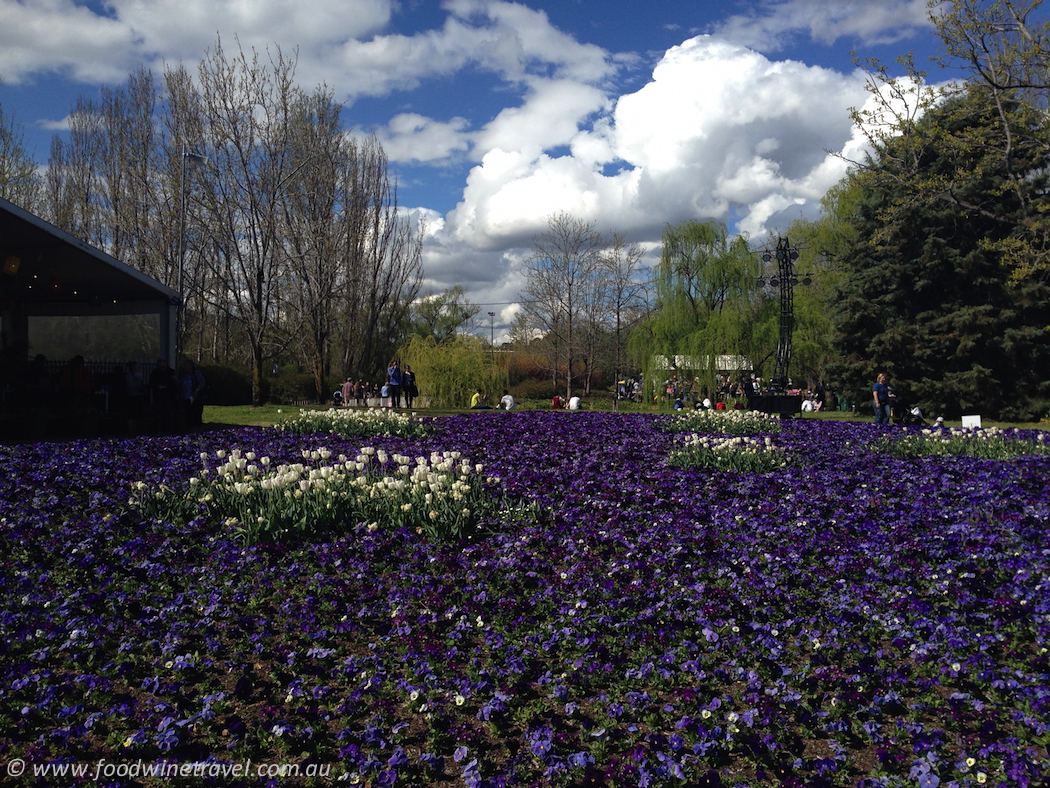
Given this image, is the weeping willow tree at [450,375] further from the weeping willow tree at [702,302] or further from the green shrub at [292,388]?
the weeping willow tree at [702,302]

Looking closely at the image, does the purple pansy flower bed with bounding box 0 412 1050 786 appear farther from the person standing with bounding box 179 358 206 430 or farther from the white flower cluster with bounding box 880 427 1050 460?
the person standing with bounding box 179 358 206 430

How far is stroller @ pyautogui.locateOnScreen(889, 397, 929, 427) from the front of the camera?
62.2 feet

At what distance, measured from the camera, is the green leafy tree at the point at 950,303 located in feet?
77.2

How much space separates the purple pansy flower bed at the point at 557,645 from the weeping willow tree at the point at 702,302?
90.5 feet

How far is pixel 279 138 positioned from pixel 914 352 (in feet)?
81.1

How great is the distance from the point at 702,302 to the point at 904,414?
18.7 metres

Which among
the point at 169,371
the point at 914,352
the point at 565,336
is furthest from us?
the point at 565,336

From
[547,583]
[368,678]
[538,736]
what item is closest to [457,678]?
[368,678]

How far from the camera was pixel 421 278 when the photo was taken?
36375mm

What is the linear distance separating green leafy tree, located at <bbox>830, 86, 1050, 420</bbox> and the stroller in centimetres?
304

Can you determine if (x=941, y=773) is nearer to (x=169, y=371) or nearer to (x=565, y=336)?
(x=169, y=371)

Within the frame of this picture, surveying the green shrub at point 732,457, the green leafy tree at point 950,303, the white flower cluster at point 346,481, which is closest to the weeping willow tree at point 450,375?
the green leafy tree at point 950,303

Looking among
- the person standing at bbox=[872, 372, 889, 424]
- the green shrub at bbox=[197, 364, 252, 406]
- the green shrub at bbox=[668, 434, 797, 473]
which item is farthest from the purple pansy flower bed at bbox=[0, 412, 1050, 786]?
the green shrub at bbox=[197, 364, 252, 406]

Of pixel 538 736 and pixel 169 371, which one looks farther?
pixel 169 371
